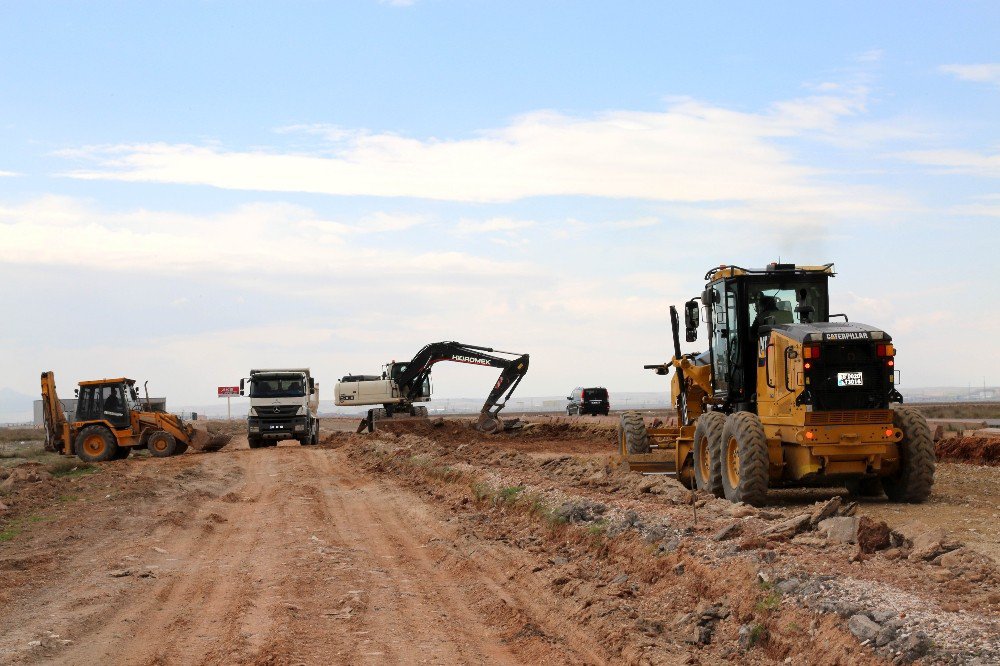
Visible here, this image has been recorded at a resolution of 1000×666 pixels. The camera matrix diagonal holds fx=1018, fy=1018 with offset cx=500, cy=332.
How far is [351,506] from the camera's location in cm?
1855

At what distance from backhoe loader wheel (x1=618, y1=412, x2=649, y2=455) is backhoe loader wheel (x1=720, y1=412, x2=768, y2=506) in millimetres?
4632

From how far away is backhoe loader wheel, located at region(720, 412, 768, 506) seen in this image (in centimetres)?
1431

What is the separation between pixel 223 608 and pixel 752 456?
7.78 metres

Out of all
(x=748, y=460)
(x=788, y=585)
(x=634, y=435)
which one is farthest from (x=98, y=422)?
(x=788, y=585)

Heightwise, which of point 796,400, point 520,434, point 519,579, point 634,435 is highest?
point 796,400

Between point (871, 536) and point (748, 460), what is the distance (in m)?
4.91

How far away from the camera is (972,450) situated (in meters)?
26.5

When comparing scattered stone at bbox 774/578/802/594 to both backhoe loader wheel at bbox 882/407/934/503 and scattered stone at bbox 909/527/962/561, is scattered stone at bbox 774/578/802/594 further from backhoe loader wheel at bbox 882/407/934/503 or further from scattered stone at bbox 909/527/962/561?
backhoe loader wheel at bbox 882/407/934/503

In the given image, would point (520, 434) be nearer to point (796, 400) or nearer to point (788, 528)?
point (796, 400)

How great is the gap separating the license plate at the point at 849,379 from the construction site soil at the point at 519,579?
1828 millimetres

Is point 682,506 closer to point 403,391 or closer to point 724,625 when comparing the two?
point 724,625

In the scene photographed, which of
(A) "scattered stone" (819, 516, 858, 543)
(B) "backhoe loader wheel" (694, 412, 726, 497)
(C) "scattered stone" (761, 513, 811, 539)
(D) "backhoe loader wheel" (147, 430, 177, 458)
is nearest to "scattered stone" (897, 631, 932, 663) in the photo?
(A) "scattered stone" (819, 516, 858, 543)

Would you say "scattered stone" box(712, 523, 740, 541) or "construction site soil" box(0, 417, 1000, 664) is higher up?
"scattered stone" box(712, 523, 740, 541)

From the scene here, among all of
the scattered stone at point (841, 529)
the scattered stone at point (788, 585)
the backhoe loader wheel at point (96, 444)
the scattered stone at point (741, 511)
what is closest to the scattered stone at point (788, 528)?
the scattered stone at point (841, 529)
